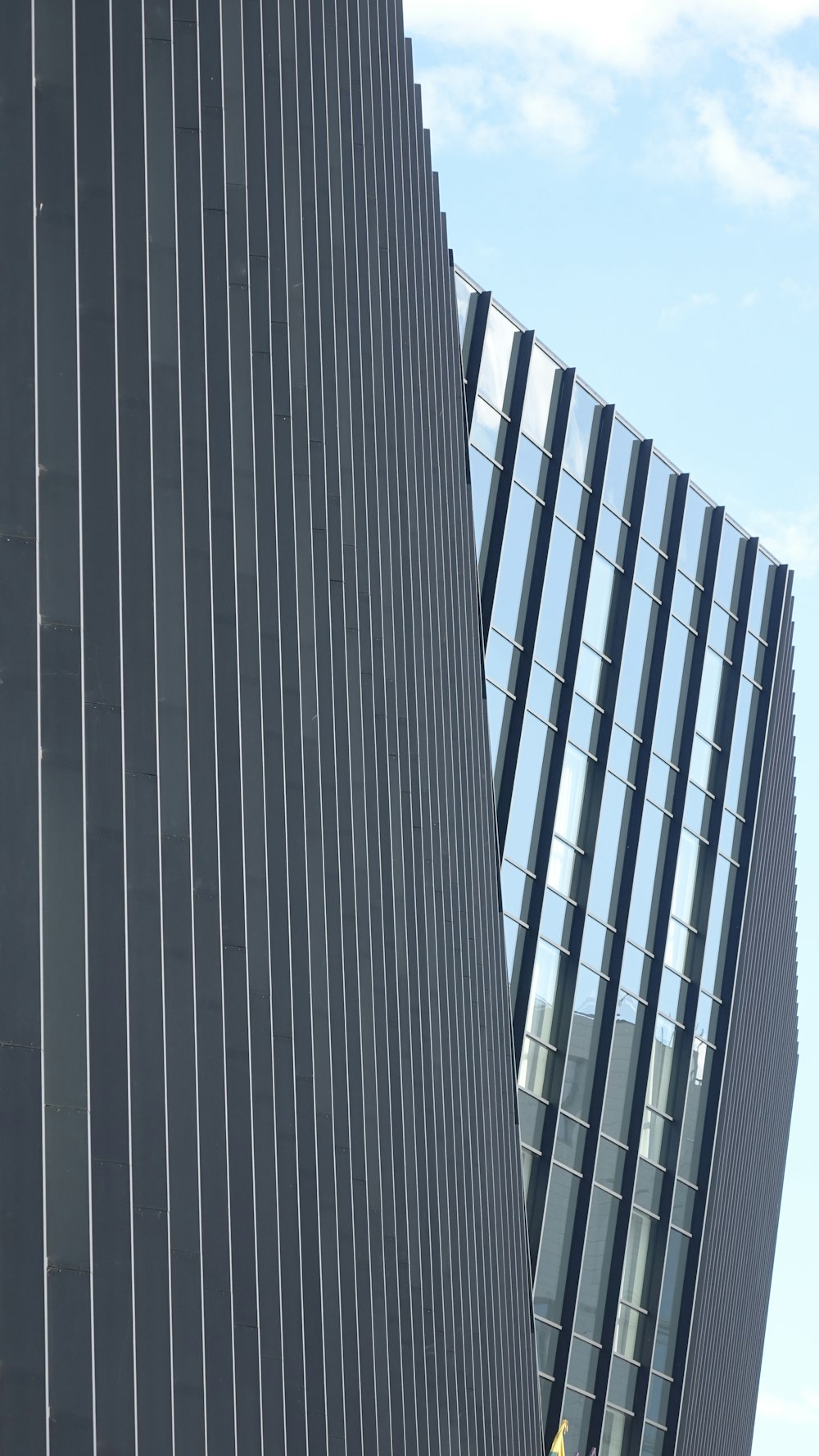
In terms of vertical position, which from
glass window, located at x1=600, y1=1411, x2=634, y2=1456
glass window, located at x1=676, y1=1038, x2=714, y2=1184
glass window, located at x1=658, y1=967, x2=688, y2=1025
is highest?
glass window, located at x1=658, y1=967, x2=688, y2=1025

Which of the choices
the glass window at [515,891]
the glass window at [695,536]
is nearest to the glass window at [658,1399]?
the glass window at [515,891]

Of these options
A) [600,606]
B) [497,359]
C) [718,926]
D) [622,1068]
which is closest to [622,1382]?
[622,1068]

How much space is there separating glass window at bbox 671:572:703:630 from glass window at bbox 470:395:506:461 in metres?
5.44

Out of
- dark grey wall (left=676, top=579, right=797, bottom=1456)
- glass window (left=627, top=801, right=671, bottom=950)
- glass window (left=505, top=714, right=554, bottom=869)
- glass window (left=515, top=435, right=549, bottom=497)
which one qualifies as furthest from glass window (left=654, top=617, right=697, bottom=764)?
glass window (left=515, top=435, right=549, bottom=497)

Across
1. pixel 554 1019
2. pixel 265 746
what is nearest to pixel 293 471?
pixel 265 746

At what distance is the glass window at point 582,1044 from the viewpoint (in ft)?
86.0

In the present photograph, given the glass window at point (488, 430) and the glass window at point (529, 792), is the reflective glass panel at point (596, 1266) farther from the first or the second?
the glass window at point (488, 430)

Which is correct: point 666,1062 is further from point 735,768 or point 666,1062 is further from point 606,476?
point 606,476

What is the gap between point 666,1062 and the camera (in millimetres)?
28766

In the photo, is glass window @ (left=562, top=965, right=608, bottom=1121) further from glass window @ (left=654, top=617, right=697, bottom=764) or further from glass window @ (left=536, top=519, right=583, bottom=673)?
glass window @ (left=536, top=519, right=583, bottom=673)

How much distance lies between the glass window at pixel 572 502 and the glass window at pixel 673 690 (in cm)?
290

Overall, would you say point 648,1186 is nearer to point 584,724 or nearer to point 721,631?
point 584,724

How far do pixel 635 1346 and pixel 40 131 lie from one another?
22.6 metres

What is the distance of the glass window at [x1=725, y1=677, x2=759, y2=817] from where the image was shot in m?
31.0
